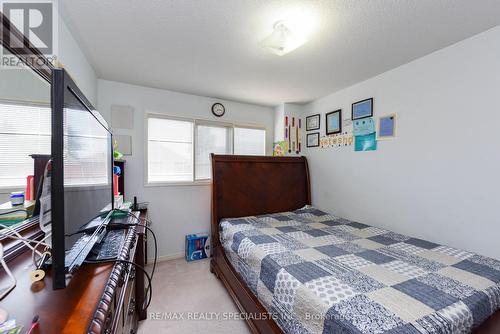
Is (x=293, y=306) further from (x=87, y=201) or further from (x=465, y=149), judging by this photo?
(x=465, y=149)

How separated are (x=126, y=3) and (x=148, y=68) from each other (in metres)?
0.94

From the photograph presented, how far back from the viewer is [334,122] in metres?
2.85

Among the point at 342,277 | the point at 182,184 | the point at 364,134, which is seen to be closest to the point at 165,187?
the point at 182,184

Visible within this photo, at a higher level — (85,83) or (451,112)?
(85,83)

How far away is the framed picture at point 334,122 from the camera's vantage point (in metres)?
2.77

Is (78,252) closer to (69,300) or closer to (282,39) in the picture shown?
(69,300)

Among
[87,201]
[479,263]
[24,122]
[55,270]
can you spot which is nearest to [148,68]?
[24,122]

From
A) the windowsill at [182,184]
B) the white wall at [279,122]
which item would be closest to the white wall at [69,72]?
the windowsill at [182,184]

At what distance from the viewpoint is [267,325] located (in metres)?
1.43

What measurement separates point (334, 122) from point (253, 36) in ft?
5.48

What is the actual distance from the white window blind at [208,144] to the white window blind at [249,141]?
4.9 inches

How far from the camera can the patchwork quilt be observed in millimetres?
953

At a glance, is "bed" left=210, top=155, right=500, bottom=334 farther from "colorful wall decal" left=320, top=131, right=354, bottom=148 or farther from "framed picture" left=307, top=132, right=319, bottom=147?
→ "framed picture" left=307, top=132, right=319, bottom=147

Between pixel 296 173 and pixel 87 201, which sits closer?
pixel 87 201
